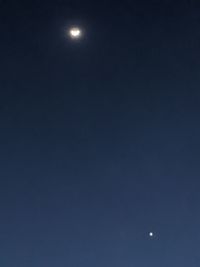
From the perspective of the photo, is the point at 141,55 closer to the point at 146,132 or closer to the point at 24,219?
the point at 146,132

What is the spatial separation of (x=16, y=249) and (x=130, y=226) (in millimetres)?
198

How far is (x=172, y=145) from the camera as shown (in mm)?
752

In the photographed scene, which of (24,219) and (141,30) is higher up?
(141,30)

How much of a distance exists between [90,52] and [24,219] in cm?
32

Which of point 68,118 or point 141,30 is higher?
point 141,30

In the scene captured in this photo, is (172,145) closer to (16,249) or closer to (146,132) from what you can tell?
(146,132)

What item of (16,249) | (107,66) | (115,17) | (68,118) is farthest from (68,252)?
(115,17)

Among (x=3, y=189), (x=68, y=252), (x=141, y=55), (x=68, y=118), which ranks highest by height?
(x=141, y=55)

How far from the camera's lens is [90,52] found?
78 cm

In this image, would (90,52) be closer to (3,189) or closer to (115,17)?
(115,17)

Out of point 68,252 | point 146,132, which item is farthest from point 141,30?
point 68,252

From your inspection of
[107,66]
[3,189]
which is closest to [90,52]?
[107,66]

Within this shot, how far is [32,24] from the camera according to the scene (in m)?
0.80

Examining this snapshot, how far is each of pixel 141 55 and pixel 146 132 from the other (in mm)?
146
